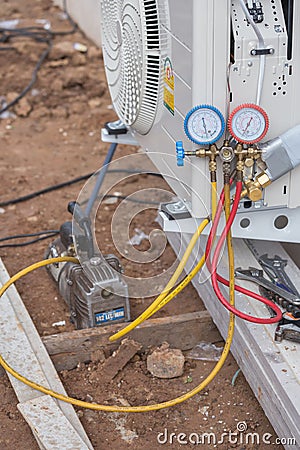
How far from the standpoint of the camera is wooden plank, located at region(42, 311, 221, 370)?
2207mm

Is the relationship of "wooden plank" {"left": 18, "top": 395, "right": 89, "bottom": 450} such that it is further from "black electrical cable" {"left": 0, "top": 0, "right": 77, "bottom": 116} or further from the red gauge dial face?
"black electrical cable" {"left": 0, "top": 0, "right": 77, "bottom": 116}

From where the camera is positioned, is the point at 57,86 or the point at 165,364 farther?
the point at 57,86

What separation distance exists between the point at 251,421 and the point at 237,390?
13cm

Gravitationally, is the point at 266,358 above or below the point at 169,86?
below

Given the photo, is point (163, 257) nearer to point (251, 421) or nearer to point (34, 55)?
point (251, 421)

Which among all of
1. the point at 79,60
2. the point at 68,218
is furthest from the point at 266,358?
the point at 79,60

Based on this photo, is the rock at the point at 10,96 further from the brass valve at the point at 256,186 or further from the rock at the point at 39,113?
the brass valve at the point at 256,186

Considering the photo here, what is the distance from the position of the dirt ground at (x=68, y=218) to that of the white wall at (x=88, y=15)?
86 millimetres

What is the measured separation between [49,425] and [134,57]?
1.01 metres

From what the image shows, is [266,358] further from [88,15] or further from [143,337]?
[88,15]

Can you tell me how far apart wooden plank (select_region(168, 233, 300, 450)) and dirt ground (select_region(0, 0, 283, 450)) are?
0.11m

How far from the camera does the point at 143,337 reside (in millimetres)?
2262

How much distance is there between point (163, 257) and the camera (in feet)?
9.09

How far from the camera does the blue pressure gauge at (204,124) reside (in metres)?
1.81
